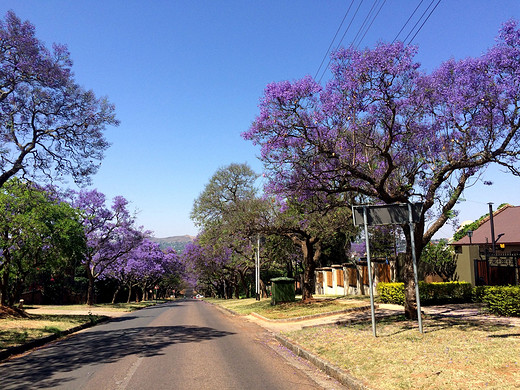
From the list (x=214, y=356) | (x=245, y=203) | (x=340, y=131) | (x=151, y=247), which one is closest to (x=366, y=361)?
(x=214, y=356)

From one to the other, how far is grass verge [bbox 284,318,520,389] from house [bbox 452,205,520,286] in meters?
12.7

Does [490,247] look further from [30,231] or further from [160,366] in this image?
[30,231]

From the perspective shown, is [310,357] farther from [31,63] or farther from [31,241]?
[31,241]

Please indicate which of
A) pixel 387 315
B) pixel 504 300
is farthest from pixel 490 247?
pixel 387 315

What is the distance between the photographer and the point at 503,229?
24688mm

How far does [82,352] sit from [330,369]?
6.54 metres

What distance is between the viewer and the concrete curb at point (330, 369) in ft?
19.9

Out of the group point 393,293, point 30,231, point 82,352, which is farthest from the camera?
point 30,231

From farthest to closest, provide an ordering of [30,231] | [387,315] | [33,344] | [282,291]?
[282,291] → [30,231] → [387,315] → [33,344]

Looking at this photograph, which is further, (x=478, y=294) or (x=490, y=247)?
(x=490, y=247)

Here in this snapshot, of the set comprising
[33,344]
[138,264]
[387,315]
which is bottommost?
[33,344]

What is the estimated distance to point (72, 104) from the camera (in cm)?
1466

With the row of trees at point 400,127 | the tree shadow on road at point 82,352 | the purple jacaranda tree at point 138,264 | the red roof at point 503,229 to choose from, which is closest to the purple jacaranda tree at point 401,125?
the row of trees at point 400,127

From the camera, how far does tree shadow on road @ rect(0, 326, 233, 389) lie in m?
7.21
